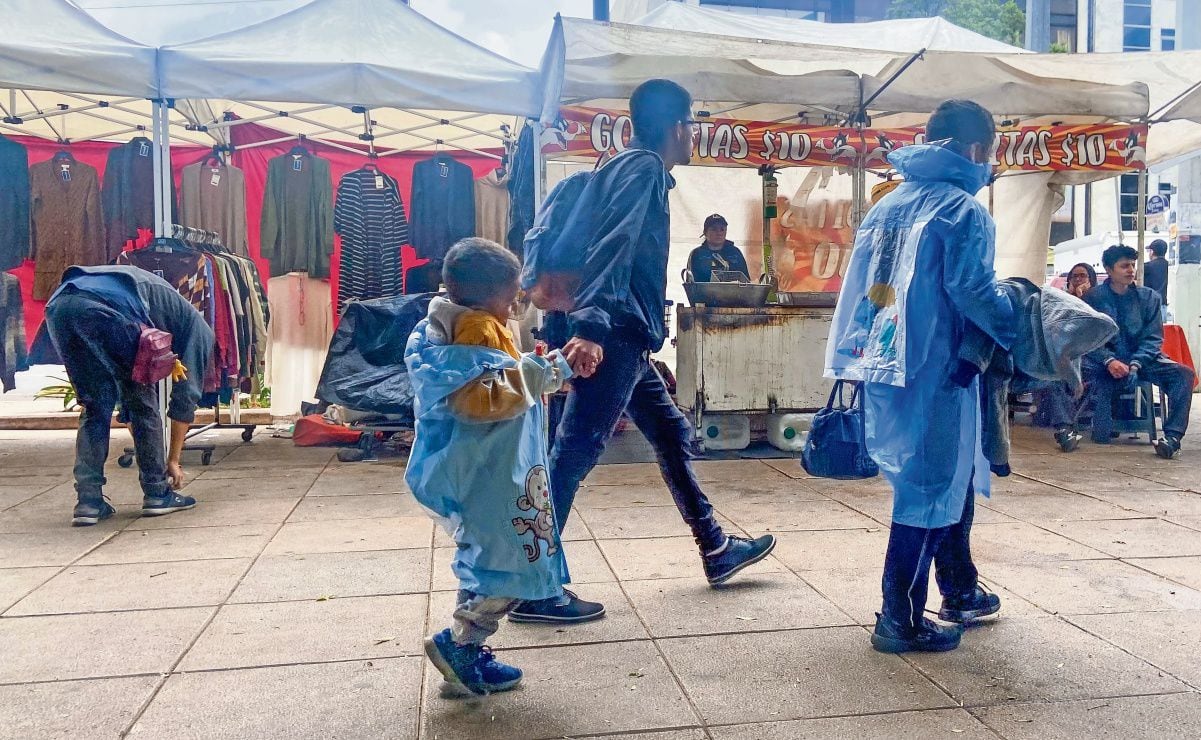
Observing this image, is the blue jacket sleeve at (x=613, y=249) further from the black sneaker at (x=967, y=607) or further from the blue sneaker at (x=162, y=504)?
the blue sneaker at (x=162, y=504)

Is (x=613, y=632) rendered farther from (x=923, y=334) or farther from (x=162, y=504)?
(x=162, y=504)

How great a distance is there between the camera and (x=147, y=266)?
7156 millimetres

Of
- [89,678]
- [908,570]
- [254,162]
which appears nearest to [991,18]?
[254,162]

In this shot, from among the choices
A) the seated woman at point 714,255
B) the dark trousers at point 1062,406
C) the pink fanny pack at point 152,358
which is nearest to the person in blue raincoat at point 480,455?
the pink fanny pack at point 152,358

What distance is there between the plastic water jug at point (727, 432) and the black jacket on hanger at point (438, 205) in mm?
3416

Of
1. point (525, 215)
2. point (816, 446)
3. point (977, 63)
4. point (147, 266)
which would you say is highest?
point (977, 63)

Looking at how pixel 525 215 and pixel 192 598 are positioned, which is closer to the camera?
pixel 192 598

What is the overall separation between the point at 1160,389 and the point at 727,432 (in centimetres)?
373

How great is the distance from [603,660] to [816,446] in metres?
1.00

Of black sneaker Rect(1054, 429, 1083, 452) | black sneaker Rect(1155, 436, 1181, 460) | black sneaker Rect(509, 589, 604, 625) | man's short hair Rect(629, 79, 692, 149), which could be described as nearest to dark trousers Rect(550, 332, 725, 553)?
black sneaker Rect(509, 589, 604, 625)

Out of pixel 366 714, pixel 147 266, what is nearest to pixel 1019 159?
pixel 147 266

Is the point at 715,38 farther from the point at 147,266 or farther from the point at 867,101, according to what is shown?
the point at 147,266

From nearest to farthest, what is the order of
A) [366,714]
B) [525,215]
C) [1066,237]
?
[366,714] < [525,215] < [1066,237]

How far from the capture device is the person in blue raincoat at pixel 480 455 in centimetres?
A: 249
